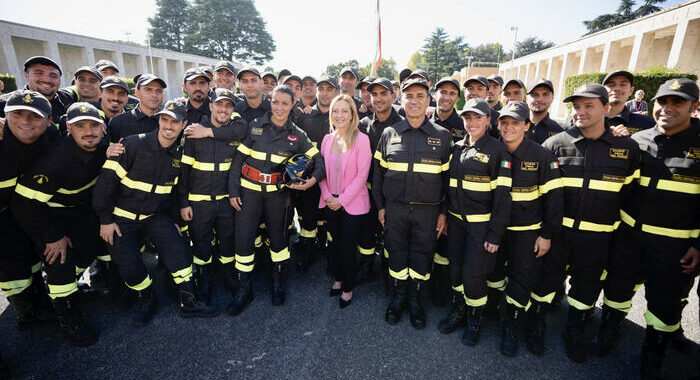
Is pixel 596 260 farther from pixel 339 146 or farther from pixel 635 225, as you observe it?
pixel 339 146

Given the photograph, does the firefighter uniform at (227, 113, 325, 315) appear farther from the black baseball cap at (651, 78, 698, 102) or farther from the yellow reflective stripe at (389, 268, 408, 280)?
the black baseball cap at (651, 78, 698, 102)

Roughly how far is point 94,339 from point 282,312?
189cm

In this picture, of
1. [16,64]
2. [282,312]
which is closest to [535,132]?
[282,312]

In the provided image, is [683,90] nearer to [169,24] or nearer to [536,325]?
[536,325]

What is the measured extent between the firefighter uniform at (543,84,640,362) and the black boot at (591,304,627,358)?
18 cm

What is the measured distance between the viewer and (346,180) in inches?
148

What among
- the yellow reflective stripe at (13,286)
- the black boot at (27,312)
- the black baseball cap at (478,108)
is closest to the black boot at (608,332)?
the black baseball cap at (478,108)

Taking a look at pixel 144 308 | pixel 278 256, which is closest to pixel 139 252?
pixel 144 308

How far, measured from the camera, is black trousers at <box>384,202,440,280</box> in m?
3.42

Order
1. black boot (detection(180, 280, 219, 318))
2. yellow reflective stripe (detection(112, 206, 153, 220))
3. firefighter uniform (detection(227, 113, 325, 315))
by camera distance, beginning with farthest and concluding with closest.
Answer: firefighter uniform (detection(227, 113, 325, 315))
black boot (detection(180, 280, 219, 318))
yellow reflective stripe (detection(112, 206, 153, 220))

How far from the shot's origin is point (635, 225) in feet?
9.70

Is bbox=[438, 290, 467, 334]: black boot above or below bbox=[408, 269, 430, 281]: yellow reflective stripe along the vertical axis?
below

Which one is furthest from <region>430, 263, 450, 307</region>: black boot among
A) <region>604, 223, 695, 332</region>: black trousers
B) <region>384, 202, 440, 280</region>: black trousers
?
<region>604, 223, 695, 332</region>: black trousers

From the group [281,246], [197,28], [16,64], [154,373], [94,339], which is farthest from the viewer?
[197,28]
